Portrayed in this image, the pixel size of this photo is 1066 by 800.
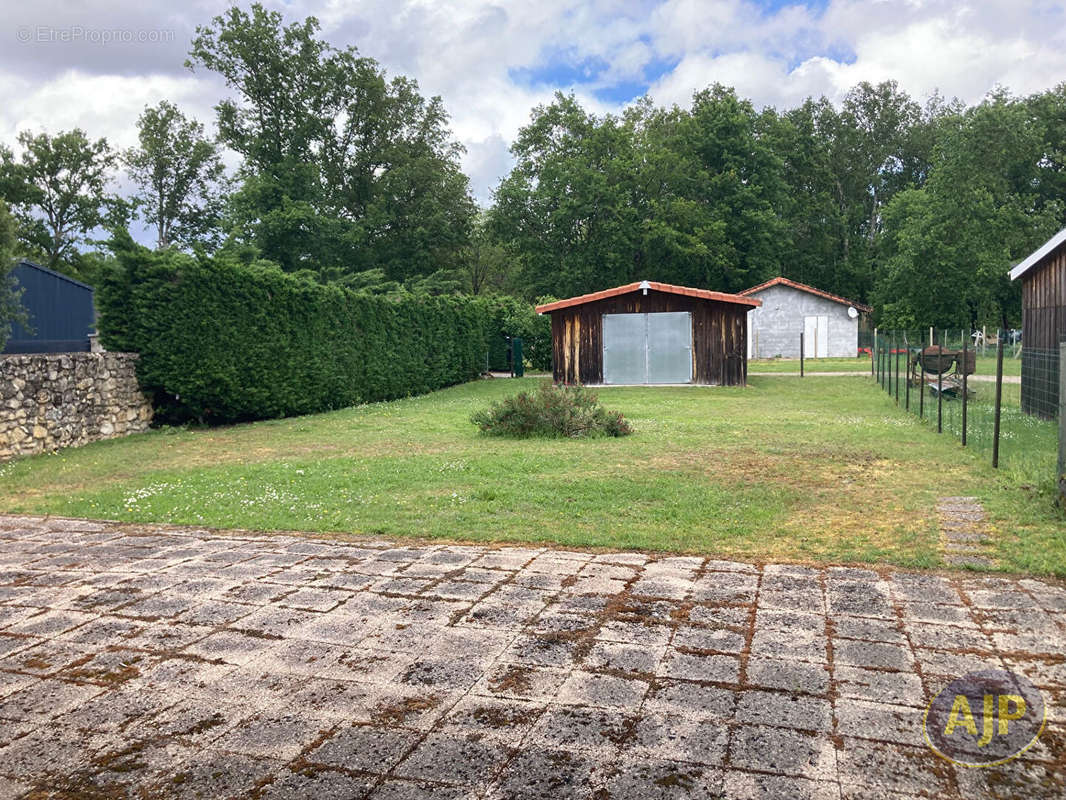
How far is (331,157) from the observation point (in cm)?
4547

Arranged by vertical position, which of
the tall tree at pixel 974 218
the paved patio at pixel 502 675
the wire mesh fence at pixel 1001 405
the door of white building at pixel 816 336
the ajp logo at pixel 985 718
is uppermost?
the tall tree at pixel 974 218

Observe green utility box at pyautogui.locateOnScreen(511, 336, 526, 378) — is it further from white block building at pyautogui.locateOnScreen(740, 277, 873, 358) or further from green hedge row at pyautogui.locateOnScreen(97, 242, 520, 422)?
white block building at pyautogui.locateOnScreen(740, 277, 873, 358)

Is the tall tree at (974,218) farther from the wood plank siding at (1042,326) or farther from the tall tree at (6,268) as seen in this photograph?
the tall tree at (6,268)

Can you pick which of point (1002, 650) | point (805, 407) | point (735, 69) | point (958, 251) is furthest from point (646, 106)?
point (1002, 650)

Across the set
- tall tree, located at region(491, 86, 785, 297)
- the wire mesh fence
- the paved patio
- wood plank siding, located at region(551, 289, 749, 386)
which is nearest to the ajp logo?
the paved patio

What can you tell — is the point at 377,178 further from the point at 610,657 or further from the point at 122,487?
the point at 610,657

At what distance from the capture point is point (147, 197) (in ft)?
152

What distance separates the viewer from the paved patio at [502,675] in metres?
2.69

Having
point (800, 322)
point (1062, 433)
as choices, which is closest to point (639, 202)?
point (800, 322)

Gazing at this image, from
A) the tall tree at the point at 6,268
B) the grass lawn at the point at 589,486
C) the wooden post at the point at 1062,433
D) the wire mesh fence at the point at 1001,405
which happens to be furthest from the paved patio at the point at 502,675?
the tall tree at the point at 6,268

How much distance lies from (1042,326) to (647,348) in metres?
12.3

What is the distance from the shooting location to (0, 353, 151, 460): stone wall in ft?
35.8

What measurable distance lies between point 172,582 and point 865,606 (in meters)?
3.99

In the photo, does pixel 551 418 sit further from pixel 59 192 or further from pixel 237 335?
pixel 59 192
